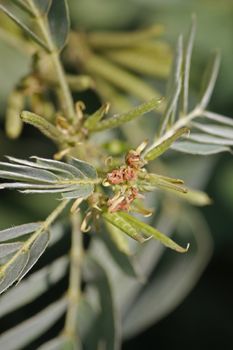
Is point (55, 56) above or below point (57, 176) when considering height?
above

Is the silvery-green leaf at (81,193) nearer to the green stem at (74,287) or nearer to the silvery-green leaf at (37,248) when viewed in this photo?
the silvery-green leaf at (37,248)

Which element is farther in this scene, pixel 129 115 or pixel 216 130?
pixel 216 130

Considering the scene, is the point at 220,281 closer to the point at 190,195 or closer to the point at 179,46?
the point at 190,195

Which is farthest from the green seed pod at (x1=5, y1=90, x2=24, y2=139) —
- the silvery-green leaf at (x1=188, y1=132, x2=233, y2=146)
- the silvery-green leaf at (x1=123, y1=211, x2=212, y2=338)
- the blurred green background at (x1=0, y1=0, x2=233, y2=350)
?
the blurred green background at (x1=0, y1=0, x2=233, y2=350)

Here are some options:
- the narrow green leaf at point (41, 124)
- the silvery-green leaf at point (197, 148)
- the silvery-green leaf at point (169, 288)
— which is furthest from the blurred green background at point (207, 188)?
the narrow green leaf at point (41, 124)

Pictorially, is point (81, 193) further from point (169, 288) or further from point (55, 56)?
point (169, 288)

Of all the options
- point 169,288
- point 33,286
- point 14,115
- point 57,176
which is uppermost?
point 14,115

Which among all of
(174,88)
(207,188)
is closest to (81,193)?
(174,88)
